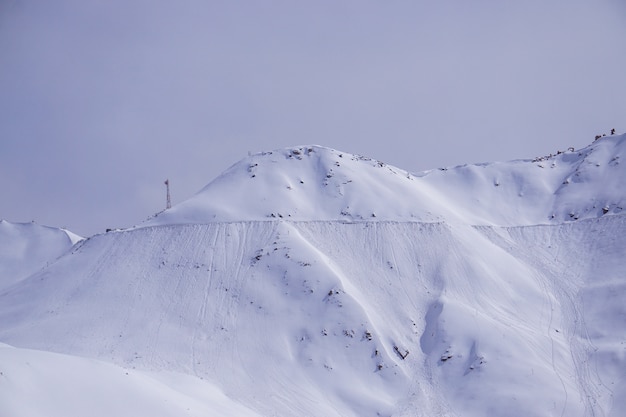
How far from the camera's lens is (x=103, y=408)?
2500 cm

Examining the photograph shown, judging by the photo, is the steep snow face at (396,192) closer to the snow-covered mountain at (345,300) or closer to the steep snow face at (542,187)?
the steep snow face at (542,187)

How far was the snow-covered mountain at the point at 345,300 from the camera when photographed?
38344 mm

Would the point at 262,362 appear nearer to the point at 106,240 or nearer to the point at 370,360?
the point at 370,360

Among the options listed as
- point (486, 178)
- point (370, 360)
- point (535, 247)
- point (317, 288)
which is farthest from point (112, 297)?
point (486, 178)

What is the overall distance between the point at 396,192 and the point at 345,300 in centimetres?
1668

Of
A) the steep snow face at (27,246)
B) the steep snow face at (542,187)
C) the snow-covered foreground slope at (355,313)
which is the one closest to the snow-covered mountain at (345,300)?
the snow-covered foreground slope at (355,313)

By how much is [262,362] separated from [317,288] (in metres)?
7.43

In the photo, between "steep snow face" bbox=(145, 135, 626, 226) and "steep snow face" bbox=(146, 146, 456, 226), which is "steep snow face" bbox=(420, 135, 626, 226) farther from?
"steep snow face" bbox=(146, 146, 456, 226)

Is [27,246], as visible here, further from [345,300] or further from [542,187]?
[542,187]

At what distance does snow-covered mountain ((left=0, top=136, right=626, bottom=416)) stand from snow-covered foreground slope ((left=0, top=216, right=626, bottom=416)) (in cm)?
14

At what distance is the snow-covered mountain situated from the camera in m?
38.3

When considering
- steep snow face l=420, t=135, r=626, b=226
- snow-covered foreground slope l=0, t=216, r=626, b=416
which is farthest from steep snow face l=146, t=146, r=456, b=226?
steep snow face l=420, t=135, r=626, b=226

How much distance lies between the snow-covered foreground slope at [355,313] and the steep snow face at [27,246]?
25.6 metres

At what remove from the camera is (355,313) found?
44.2 m
